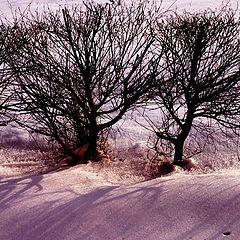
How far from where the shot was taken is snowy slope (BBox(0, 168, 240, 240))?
17.7 feet

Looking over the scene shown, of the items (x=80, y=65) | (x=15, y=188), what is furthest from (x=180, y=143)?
(x=15, y=188)

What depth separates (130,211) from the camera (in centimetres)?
582

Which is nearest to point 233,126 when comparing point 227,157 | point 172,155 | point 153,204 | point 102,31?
point 227,157

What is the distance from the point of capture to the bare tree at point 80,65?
354 inches

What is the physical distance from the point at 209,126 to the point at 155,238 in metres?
6.26

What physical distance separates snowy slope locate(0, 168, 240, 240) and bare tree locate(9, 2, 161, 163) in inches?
107

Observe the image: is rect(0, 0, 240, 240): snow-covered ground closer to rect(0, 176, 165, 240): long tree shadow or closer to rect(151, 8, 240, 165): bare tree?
rect(0, 176, 165, 240): long tree shadow

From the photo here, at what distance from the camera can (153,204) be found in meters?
5.93

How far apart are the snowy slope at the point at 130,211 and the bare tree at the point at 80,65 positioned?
8.92 feet

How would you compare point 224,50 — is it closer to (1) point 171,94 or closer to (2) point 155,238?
(1) point 171,94

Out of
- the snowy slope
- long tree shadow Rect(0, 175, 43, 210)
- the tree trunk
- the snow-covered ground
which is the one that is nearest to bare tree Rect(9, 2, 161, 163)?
the tree trunk

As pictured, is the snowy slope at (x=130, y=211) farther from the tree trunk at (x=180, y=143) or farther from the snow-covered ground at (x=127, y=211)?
the tree trunk at (x=180, y=143)

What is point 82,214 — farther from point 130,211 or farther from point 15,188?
point 15,188

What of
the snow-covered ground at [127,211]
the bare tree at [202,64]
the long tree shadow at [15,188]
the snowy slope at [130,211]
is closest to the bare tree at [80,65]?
the bare tree at [202,64]
